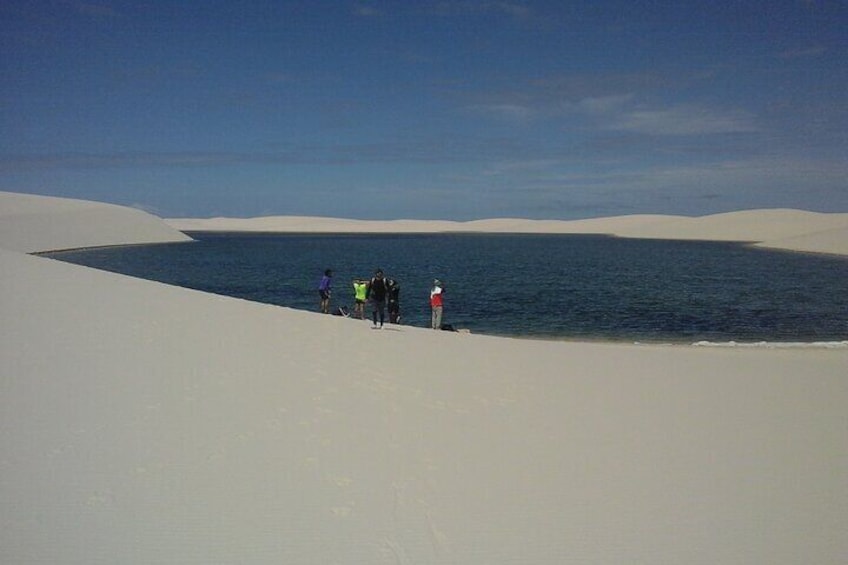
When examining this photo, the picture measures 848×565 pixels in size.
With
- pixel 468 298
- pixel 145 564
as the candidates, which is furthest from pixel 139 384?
pixel 468 298

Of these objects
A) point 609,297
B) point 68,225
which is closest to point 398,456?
point 609,297

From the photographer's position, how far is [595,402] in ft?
33.7

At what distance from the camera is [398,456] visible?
7500 millimetres

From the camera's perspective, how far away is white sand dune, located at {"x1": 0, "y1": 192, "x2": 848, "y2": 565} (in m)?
5.59

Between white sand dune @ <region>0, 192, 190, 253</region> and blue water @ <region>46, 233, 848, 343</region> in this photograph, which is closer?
blue water @ <region>46, 233, 848, 343</region>

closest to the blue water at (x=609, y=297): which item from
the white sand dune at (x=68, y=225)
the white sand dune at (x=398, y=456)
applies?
the white sand dune at (x=398, y=456)

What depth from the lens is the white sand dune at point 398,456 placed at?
5586 millimetres

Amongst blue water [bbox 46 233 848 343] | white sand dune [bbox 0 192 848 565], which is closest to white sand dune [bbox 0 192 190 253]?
blue water [bbox 46 233 848 343]

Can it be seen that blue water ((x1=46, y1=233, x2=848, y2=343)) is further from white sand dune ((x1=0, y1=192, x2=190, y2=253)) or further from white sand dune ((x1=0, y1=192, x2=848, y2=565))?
white sand dune ((x1=0, y1=192, x2=190, y2=253))

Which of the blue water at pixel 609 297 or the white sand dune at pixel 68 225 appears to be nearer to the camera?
the blue water at pixel 609 297

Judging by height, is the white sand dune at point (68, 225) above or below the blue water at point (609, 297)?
above

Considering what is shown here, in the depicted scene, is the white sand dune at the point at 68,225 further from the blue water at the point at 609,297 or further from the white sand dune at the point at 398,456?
the white sand dune at the point at 398,456

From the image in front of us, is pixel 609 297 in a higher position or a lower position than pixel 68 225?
lower

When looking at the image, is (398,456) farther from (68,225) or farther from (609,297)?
(68,225)
